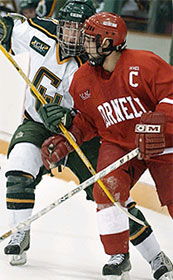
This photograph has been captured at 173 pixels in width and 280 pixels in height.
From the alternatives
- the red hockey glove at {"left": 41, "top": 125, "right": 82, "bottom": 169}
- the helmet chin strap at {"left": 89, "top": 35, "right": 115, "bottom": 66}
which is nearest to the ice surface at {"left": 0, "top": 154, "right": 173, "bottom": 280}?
the red hockey glove at {"left": 41, "top": 125, "right": 82, "bottom": 169}

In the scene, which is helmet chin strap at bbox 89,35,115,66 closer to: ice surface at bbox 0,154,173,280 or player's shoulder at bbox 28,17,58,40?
player's shoulder at bbox 28,17,58,40

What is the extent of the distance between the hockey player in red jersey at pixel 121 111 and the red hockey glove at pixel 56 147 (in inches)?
3.6

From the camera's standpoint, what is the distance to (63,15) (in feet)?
7.53

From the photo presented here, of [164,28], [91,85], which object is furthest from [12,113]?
[91,85]

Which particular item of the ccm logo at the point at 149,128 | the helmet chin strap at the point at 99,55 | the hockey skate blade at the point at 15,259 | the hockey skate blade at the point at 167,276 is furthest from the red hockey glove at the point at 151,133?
the hockey skate blade at the point at 15,259

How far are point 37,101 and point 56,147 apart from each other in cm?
31

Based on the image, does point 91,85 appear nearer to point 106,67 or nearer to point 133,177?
point 106,67

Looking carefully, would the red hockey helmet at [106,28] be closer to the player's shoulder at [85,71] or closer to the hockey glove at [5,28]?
the player's shoulder at [85,71]

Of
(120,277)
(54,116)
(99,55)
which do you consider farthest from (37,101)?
(120,277)

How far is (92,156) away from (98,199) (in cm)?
44

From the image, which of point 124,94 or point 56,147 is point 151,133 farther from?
point 56,147

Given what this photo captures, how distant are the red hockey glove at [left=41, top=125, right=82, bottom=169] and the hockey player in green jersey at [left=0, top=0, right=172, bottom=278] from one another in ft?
0.19

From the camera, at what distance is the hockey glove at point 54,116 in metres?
2.17

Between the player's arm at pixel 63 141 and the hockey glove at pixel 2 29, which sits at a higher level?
the hockey glove at pixel 2 29
